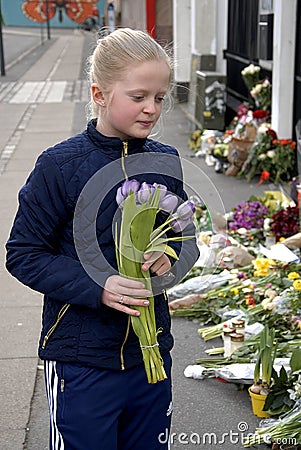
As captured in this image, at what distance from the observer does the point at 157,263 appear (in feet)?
7.70

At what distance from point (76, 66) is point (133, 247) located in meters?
24.4

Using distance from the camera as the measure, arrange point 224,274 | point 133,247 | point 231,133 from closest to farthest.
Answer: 1. point 133,247
2. point 224,274
3. point 231,133

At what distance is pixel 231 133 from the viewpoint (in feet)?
30.2

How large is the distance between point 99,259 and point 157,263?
16 centimetres

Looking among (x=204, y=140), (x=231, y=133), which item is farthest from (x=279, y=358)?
(x=204, y=140)

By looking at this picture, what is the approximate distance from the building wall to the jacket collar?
183 feet

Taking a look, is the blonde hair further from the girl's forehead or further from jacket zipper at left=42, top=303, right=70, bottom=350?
jacket zipper at left=42, top=303, right=70, bottom=350

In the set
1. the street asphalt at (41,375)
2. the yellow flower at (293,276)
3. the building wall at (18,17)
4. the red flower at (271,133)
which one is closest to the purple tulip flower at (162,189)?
the street asphalt at (41,375)

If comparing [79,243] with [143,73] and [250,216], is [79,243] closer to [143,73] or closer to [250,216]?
[143,73]

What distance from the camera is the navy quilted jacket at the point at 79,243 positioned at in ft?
7.79

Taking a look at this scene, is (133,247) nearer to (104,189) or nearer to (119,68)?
(104,189)

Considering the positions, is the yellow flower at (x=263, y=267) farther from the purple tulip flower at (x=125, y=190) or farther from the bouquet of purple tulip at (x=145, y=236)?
the purple tulip flower at (x=125, y=190)

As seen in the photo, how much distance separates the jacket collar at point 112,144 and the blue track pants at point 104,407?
1.98 feet

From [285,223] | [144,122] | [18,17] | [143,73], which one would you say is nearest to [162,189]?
[144,122]
